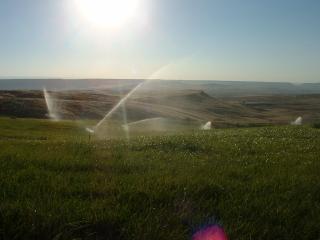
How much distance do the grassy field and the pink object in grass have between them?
0.11 meters

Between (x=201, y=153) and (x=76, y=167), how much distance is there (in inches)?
204

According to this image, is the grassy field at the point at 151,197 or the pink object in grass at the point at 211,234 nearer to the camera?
the grassy field at the point at 151,197

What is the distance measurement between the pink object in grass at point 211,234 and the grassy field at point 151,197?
0.11 metres

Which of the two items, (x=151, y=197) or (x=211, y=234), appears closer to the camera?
(x=211, y=234)

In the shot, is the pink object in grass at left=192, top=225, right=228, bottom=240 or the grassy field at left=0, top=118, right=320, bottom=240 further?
the pink object in grass at left=192, top=225, right=228, bottom=240

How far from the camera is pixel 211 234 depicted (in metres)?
7.02

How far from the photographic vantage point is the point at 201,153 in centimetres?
1477

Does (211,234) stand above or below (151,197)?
below

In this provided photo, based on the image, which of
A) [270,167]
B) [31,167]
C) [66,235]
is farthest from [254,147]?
[66,235]

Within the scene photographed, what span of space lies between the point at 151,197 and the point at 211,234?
5.27 ft

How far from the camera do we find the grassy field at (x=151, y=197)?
6832 millimetres

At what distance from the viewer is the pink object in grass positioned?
6942 mm

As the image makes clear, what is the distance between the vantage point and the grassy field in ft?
22.4

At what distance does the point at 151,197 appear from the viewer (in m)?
8.27
